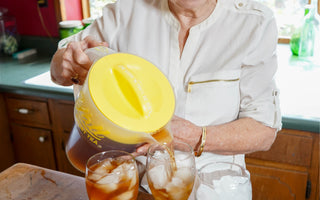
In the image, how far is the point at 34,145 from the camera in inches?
76.5

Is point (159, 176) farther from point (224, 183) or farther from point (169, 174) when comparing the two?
point (224, 183)

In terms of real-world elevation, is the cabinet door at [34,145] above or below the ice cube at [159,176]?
below

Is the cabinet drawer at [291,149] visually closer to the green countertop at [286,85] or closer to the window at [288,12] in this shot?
the green countertop at [286,85]

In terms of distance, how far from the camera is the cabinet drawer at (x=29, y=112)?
5.91ft

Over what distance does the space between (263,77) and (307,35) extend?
888 mm

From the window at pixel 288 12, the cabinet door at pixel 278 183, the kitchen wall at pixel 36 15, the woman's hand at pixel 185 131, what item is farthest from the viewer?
the kitchen wall at pixel 36 15

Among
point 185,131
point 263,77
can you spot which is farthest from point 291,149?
point 185,131

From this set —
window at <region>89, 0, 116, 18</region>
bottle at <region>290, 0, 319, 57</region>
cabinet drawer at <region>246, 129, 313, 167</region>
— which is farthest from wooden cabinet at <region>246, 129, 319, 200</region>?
window at <region>89, 0, 116, 18</region>

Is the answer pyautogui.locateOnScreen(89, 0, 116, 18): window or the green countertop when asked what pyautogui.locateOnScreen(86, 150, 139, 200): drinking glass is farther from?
pyautogui.locateOnScreen(89, 0, 116, 18): window

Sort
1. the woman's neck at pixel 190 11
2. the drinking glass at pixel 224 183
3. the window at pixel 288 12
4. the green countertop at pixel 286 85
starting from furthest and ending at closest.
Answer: the window at pixel 288 12 < the green countertop at pixel 286 85 < the woman's neck at pixel 190 11 < the drinking glass at pixel 224 183

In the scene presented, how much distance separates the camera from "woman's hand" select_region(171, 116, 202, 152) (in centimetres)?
99

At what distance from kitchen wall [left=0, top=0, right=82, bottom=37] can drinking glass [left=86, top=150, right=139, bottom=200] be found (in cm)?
171

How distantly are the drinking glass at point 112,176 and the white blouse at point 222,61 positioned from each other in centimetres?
47

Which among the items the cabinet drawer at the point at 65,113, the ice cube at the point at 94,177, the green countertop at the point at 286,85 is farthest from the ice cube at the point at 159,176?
the cabinet drawer at the point at 65,113
